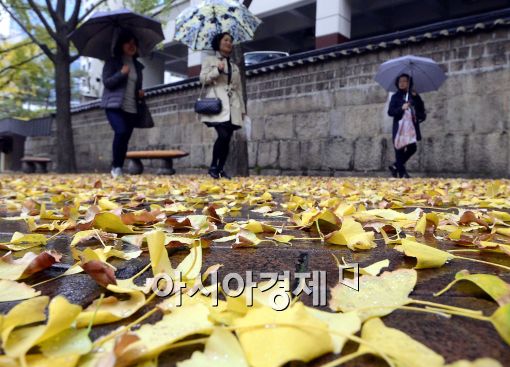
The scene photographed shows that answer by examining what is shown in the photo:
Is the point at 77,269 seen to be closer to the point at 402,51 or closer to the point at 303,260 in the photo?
the point at 303,260

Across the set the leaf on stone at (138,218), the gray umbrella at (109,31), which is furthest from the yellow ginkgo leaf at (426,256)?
the gray umbrella at (109,31)

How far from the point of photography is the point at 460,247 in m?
1.07

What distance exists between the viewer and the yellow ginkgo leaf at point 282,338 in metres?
0.41

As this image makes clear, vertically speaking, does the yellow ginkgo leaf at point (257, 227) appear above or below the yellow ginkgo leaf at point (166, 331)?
below

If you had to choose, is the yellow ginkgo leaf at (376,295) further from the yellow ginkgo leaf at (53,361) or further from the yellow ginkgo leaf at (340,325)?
the yellow ginkgo leaf at (53,361)

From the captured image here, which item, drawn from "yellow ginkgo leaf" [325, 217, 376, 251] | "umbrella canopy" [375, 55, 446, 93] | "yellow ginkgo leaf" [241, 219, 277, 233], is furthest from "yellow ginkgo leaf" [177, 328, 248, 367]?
"umbrella canopy" [375, 55, 446, 93]

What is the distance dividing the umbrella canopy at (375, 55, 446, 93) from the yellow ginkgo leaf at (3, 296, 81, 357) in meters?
6.38

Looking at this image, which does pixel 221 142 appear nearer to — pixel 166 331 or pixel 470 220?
pixel 470 220

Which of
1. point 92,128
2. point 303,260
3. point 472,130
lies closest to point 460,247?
point 303,260

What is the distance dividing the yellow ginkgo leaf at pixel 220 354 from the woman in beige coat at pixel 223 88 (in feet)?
14.2

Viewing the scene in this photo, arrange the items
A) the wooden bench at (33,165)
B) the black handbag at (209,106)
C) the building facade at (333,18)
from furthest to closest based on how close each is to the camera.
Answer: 1. the wooden bench at (33,165)
2. the building facade at (333,18)
3. the black handbag at (209,106)

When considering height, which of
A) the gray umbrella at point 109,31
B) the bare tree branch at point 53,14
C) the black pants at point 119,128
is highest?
the bare tree branch at point 53,14

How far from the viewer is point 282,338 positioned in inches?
16.8

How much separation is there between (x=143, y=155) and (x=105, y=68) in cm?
383
